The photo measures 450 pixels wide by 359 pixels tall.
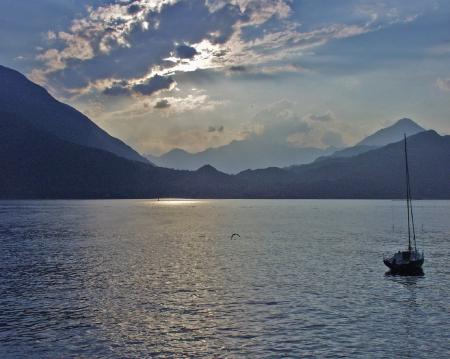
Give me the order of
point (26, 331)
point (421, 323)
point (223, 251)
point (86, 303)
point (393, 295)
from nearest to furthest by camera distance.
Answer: point (26, 331), point (421, 323), point (86, 303), point (393, 295), point (223, 251)

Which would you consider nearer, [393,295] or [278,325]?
[278,325]

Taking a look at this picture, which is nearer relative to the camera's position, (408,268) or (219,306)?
(219,306)

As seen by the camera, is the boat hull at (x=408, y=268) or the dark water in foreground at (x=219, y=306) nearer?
the dark water in foreground at (x=219, y=306)

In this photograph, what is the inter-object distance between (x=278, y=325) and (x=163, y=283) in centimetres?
2700

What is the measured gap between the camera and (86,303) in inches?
2176

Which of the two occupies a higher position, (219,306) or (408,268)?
(219,306)

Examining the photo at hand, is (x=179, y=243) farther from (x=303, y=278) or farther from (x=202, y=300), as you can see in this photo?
(x=202, y=300)

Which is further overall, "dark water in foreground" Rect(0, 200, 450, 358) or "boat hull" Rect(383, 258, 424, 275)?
"boat hull" Rect(383, 258, 424, 275)

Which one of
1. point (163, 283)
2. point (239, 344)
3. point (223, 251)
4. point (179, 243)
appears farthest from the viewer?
point (179, 243)

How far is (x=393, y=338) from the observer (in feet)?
139

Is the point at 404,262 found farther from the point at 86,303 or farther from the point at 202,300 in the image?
the point at 86,303

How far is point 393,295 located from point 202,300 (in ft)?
84.7

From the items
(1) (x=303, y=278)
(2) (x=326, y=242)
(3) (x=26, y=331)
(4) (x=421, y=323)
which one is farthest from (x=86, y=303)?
(2) (x=326, y=242)

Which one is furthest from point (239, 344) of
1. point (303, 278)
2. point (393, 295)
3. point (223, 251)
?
point (223, 251)
